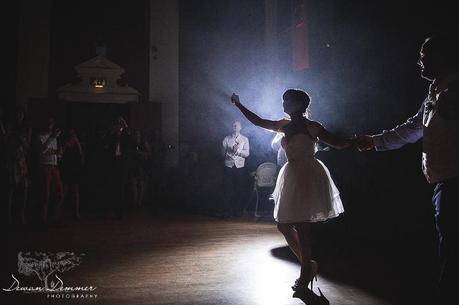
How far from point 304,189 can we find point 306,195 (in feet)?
0.14

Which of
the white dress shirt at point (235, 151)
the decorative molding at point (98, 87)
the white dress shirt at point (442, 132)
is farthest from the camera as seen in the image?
the decorative molding at point (98, 87)

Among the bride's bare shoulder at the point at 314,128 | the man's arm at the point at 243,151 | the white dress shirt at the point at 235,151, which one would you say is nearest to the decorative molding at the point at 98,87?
the white dress shirt at the point at 235,151

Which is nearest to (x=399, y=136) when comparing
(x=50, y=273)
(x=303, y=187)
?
(x=303, y=187)

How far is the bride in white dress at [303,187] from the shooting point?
8.52 feet

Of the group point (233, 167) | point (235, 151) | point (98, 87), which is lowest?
point (233, 167)

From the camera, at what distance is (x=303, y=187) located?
2.61m

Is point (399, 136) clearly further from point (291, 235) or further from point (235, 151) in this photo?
point (235, 151)

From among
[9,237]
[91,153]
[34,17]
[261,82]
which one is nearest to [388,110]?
[9,237]

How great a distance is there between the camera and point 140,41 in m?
11.3

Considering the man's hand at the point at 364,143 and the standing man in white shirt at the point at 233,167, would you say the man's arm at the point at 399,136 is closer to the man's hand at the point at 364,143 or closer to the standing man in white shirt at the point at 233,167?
the man's hand at the point at 364,143

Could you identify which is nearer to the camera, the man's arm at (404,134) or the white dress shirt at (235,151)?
the man's arm at (404,134)

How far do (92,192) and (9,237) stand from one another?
3533mm

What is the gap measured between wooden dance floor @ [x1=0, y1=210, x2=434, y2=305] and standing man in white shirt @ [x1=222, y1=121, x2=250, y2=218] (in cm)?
118

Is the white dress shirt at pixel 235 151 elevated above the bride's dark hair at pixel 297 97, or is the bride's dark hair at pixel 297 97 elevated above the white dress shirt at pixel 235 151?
the bride's dark hair at pixel 297 97
